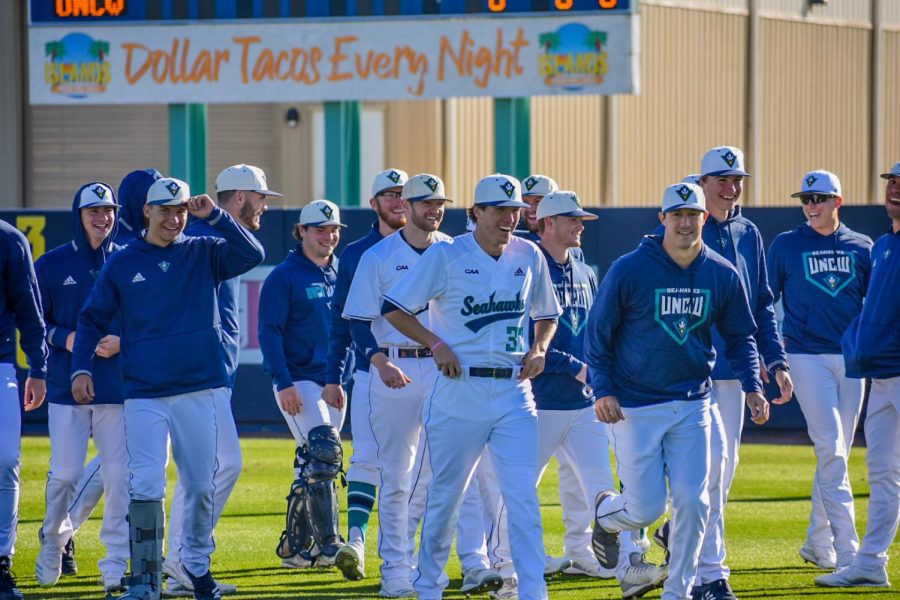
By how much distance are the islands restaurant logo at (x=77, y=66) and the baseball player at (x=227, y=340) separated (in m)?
9.92

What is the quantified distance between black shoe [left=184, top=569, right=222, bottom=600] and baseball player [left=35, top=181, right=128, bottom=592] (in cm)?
88


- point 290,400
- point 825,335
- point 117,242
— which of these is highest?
point 117,242

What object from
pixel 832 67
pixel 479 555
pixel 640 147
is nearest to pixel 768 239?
pixel 479 555

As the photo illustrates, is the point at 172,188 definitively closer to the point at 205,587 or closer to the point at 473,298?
the point at 473,298

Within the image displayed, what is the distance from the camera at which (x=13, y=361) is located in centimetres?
841

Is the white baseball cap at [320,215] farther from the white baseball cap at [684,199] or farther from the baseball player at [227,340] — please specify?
the white baseball cap at [684,199]

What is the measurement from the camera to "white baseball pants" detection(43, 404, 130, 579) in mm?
9008

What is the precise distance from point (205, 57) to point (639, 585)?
479 inches

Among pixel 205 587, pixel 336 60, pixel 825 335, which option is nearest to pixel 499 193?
pixel 205 587

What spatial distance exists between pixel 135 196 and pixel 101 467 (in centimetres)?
164

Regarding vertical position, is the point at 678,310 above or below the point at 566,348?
above

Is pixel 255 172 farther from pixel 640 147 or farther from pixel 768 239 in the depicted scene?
pixel 640 147

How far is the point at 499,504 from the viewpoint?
29.7 feet

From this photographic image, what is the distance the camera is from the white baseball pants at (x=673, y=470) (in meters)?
7.62
